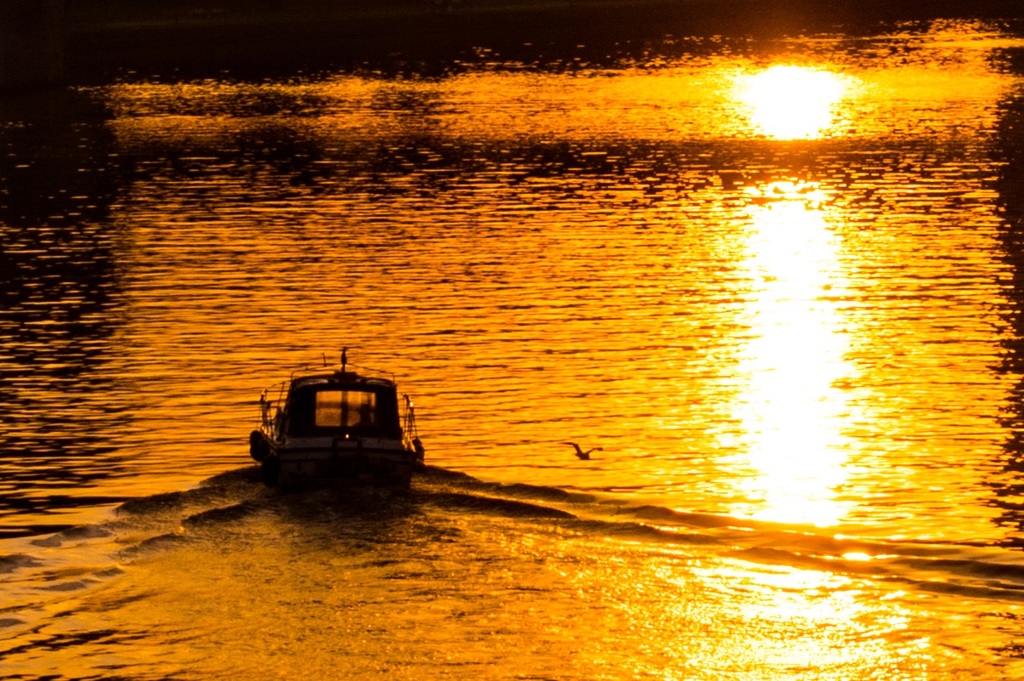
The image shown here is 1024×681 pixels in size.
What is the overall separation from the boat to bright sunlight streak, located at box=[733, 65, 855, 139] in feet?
245

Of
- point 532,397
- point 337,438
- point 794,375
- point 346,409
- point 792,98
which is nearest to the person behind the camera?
point 337,438

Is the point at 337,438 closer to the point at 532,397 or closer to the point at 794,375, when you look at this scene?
the point at 532,397

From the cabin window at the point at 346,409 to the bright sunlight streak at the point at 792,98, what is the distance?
7452 cm

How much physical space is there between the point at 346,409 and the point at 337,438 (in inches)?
72.9

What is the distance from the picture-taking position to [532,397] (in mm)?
54188

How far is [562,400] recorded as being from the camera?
54000mm

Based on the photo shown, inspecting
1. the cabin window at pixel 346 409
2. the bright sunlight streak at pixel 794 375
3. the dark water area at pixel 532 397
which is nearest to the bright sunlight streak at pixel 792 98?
the dark water area at pixel 532 397

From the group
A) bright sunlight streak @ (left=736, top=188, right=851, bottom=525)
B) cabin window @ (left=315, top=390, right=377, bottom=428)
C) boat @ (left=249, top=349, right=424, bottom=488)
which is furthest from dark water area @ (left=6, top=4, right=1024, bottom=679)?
cabin window @ (left=315, top=390, right=377, bottom=428)

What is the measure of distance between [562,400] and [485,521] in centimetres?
1250

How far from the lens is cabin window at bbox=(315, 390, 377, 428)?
4528 centimetres

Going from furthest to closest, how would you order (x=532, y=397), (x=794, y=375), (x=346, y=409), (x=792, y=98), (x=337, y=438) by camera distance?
(x=792, y=98)
(x=794, y=375)
(x=532, y=397)
(x=346, y=409)
(x=337, y=438)

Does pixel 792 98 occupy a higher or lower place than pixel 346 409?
higher

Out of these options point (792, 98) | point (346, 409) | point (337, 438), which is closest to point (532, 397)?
point (346, 409)

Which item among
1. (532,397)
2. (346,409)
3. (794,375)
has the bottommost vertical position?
(346,409)
